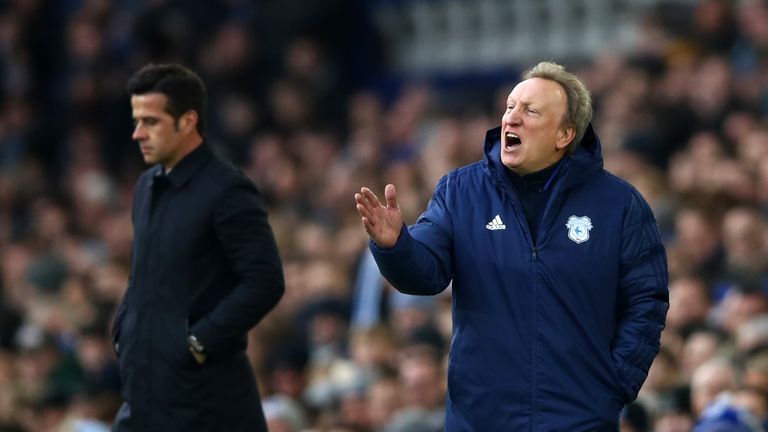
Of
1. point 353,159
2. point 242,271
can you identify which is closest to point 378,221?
point 242,271

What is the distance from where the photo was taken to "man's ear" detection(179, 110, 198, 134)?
275 inches

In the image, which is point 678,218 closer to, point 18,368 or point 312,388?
point 312,388

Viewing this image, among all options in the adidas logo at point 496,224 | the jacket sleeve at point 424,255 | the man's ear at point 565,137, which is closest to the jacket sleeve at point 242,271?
the jacket sleeve at point 424,255

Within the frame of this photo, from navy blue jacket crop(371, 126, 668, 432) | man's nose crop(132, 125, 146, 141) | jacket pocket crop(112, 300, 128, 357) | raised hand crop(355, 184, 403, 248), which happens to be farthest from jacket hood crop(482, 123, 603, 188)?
jacket pocket crop(112, 300, 128, 357)

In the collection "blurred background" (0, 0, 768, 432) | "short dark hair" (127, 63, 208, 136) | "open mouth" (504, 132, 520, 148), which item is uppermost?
"short dark hair" (127, 63, 208, 136)

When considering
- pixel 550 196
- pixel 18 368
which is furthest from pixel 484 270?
pixel 18 368

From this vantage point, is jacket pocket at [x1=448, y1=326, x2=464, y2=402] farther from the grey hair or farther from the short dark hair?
the short dark hair

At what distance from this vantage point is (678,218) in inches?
449

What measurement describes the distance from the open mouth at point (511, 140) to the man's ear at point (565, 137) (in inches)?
5.9

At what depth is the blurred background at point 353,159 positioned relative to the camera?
1013 centimetres

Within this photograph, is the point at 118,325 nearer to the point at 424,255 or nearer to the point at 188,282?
the point at 188,282

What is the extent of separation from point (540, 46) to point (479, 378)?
34.9 ft

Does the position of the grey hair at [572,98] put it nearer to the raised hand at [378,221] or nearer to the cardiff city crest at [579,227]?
the cardiff city crest at [579,227]

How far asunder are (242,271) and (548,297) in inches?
55.9
